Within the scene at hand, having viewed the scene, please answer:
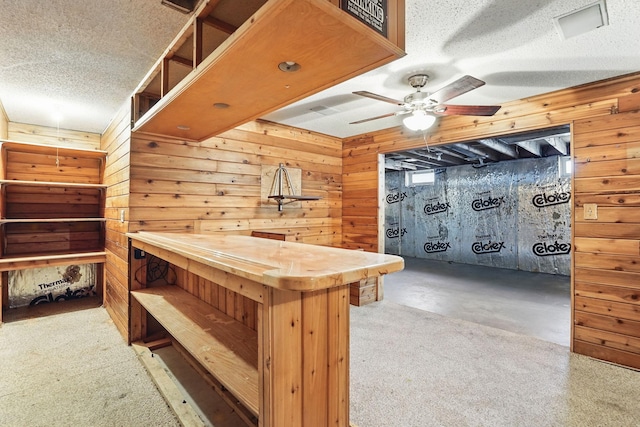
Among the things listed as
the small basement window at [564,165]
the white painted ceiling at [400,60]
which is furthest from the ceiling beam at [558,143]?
the white painted ceiling at [400,60]

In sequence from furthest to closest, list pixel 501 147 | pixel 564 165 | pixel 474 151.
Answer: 1. pixel 564 165
2. pixel 474 151
3. pixel 501 147

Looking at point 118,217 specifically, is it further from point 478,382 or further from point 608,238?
point 608,238

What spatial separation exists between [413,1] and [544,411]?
2.58 m

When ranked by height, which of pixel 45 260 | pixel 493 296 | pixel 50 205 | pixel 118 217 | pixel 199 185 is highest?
pixel 199 185

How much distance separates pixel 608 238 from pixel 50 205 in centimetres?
624

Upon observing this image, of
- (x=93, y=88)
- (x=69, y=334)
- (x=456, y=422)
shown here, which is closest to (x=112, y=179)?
(x=93, y=88)

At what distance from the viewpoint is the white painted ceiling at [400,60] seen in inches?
67.1

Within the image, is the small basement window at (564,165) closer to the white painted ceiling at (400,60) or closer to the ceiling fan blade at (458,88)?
the white painted ceiling at (400,60)

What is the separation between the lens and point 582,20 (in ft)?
5.87

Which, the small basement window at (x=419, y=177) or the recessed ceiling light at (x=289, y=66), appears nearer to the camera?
the recessed ceiling light at (x=289, y=66)

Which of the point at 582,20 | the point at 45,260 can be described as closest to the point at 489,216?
the point at 582,20

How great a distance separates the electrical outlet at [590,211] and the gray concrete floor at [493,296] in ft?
4.21

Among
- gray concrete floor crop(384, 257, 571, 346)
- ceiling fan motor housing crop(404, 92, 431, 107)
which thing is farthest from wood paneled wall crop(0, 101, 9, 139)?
→ gray concrete floor crop(384, 257, 571, 346)

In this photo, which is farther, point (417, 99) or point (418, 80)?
point (417, 99)
